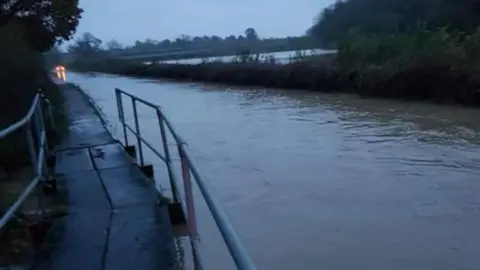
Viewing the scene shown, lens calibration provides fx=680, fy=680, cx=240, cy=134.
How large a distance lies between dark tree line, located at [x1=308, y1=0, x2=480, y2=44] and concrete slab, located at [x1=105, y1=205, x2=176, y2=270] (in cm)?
2893

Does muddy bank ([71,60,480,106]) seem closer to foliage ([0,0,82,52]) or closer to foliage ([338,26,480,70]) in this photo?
foliage ([338,26,480,70])

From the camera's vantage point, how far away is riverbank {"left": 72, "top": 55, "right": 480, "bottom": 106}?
69.9 feet

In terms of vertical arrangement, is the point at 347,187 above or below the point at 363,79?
above

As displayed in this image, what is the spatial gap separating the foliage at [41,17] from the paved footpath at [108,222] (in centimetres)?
1337

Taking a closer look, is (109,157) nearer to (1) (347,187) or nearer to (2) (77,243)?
(1) (347,187)

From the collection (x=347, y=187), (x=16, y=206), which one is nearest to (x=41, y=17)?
(x=347, y=187)

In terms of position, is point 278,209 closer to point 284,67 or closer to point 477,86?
point 477,86

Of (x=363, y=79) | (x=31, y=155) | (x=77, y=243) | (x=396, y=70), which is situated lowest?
(x=363, y=79)

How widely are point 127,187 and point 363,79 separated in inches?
787

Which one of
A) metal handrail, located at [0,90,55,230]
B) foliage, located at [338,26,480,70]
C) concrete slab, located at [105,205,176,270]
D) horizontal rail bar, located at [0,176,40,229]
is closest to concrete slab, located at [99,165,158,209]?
concrete slab, located at [105,205,176,270]

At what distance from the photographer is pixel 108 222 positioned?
19.1ft

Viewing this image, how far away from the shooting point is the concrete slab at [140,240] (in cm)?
462

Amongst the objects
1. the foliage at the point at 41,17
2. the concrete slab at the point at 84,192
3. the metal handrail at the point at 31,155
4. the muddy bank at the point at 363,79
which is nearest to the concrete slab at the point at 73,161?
the concrete slab at the point at 84,192

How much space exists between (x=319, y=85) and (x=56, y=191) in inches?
894
